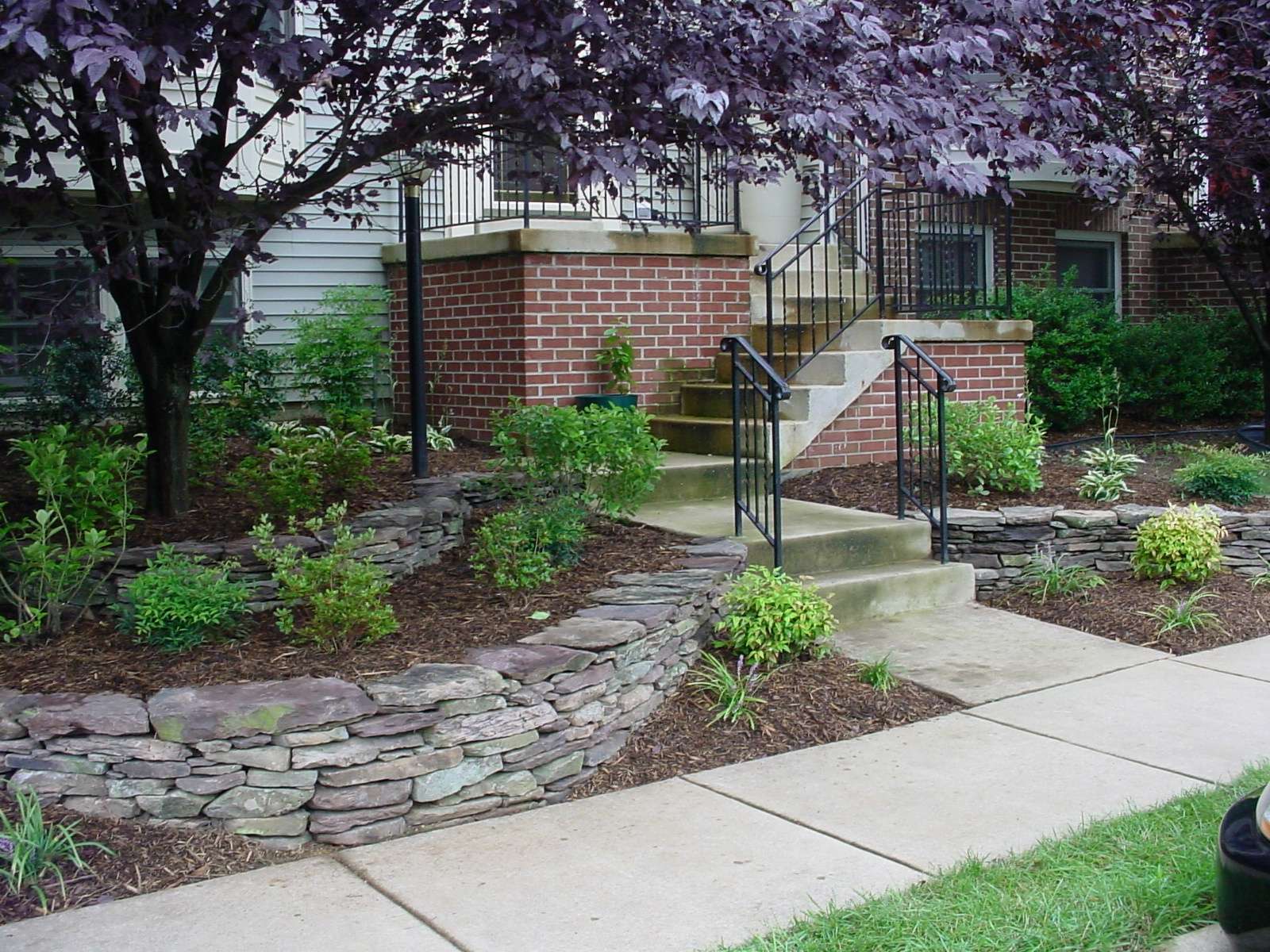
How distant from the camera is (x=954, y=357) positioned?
9320 mm

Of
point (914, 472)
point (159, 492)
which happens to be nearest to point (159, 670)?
point (159, 492)

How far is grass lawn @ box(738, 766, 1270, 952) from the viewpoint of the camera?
3303 millimetres

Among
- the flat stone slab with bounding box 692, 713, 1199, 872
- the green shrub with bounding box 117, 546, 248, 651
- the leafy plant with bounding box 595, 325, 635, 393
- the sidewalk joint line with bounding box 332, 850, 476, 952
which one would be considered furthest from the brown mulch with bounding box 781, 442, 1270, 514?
the sidewalk joint line with bounding box 332, 850, 476, 952

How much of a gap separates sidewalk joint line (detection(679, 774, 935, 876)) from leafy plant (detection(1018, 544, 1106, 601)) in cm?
324

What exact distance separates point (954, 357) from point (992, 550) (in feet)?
7.77

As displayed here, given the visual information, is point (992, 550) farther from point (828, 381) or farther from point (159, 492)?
point (159, 492)

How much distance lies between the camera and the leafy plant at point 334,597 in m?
4.77

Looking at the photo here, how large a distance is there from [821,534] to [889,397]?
2.41 m

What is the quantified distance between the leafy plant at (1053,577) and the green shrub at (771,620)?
6.69 feet

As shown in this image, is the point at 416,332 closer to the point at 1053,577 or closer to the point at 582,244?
the point at 582,244

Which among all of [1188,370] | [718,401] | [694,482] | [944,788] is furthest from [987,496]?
[1188,370]

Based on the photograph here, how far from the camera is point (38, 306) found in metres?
5.61

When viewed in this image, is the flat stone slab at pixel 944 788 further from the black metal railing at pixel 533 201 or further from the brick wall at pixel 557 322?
the black metal railing at pixel 533 201

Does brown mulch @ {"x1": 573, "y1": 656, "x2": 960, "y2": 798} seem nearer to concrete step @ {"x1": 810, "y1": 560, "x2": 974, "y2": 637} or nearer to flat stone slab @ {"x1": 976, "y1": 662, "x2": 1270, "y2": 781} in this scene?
flat stone slab @ {"x1": 976, "y1": 662, "x2": 1270, "y2": 781}
